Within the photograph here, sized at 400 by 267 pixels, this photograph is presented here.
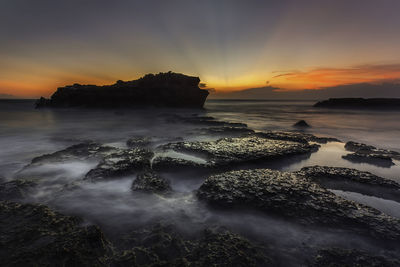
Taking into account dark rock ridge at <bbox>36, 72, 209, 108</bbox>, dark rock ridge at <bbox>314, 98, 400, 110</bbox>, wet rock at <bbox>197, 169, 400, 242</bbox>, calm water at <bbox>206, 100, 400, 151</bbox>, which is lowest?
calm water at <bbox>206, 100, 400, 151</bbox>

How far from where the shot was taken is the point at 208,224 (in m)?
2.64

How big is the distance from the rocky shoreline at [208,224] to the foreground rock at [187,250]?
1cm

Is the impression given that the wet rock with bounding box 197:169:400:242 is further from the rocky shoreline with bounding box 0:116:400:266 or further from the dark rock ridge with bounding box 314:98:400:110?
the dark rock ridge with bounding box 314:98:400:110

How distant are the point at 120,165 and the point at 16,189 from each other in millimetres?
1719

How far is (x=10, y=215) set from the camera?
8.42 ft

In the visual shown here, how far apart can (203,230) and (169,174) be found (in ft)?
6.40

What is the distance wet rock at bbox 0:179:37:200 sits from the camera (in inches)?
126

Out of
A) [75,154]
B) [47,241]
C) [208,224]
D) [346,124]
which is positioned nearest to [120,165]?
[75,154]

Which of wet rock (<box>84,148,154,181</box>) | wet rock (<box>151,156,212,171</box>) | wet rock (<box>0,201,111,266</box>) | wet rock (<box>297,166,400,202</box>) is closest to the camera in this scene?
wet rock (<box>0,201,111,266</box>)

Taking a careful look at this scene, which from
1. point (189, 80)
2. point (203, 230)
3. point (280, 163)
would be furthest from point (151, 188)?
point (189, 80)

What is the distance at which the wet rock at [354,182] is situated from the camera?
139 inches

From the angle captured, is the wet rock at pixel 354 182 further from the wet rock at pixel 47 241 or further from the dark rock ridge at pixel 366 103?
the dark rock ridge at pixel 366 103

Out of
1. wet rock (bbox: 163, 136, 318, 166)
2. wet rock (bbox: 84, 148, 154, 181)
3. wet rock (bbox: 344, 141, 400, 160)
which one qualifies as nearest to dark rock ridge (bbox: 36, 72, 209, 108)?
wet rock (bbox: 163, 136, 318, 166)

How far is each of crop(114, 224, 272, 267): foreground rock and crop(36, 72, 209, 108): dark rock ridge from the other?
32713mm
